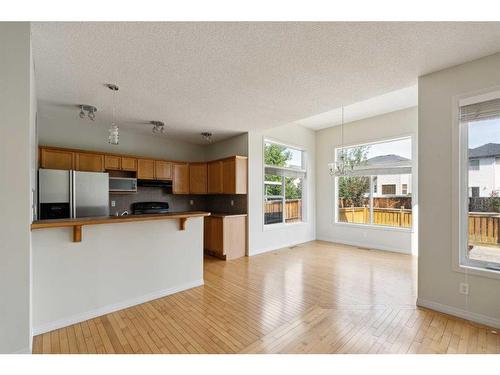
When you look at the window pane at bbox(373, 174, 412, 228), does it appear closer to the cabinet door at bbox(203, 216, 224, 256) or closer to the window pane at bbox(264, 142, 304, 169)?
the window pane at bbox(264, 142, 304, 169)

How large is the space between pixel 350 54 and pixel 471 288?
105 inches

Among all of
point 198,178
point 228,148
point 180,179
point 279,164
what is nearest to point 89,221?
point 180,179

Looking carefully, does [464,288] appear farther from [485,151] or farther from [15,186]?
[15,186]

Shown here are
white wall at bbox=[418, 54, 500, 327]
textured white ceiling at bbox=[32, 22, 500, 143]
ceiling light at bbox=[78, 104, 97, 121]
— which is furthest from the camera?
ceiling light at bbox=[78, 104, 97, 121]

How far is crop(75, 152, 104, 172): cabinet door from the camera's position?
4.16 meters

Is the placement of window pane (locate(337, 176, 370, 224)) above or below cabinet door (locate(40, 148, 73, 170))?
below

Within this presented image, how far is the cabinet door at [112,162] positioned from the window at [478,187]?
17.5 feet

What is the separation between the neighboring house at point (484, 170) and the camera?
243cm

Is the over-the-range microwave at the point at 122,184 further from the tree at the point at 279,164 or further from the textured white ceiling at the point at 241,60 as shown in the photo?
the tree at the point at 279,164

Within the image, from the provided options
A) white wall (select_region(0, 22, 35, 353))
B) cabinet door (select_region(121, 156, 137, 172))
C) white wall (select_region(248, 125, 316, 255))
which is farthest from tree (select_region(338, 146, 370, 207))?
white wall (select_region(0, 22, 35, 353))

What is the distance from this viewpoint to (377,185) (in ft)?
18.5

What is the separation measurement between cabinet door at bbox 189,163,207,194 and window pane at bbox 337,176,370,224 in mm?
3612

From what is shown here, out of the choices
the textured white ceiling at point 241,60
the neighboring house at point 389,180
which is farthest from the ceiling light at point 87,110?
the neighboring house at point 389,180

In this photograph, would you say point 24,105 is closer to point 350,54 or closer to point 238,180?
point 350,54
